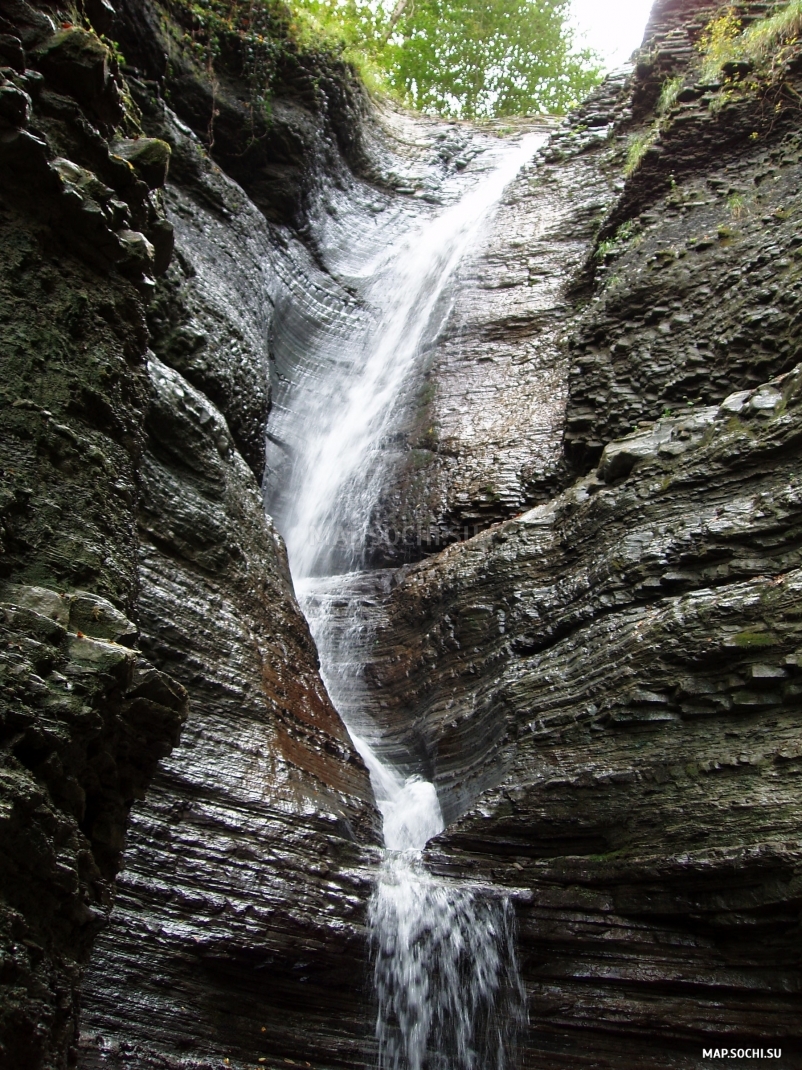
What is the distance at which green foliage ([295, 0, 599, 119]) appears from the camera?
22.1 meters

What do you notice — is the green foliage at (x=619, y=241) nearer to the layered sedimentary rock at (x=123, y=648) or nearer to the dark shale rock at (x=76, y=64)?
the layered sedimentary rock at (x=123, y=648)

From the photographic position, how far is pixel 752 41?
10.7 m

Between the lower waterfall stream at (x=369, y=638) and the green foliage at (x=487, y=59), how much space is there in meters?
6.73

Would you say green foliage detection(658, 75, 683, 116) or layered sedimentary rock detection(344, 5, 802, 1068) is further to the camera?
green foliage detection(658, 75, 683, 116)

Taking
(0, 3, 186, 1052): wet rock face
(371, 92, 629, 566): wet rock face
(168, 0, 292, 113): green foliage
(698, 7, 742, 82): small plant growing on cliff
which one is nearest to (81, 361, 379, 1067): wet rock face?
(0, 3, 186, 1052): wet rock face

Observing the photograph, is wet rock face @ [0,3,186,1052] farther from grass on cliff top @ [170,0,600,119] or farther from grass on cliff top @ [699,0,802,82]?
grass on cliff top @ [170,0,600,119]

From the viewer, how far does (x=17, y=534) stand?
11.4 ft

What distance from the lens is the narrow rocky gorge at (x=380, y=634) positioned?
12.1 ft

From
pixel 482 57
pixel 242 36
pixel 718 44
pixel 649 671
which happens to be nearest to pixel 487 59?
pixel 482 57

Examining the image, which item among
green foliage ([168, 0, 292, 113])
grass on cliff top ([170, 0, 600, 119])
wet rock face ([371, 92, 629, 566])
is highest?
grass on cliff top ([170, 0, 600, 119])

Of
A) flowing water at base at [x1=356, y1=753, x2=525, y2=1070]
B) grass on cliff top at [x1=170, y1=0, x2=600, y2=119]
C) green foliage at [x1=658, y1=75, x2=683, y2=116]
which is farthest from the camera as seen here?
grass on cliff top at [x1=170, y1=0, x2=600, y2=119]

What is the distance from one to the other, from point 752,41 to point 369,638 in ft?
30.7

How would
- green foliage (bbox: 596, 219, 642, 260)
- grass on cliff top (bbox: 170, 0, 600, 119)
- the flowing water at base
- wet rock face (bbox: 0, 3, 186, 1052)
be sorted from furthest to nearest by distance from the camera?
grass on cliff top (bbox: 170, 0, 600, 119), green foliage (bbox: 596, 219, 642, 260), the flowing water at base, wet rock face (bbox: 0, 3, 186, 1052)

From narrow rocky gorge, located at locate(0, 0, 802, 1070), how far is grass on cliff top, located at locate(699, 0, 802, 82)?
1.07ft
